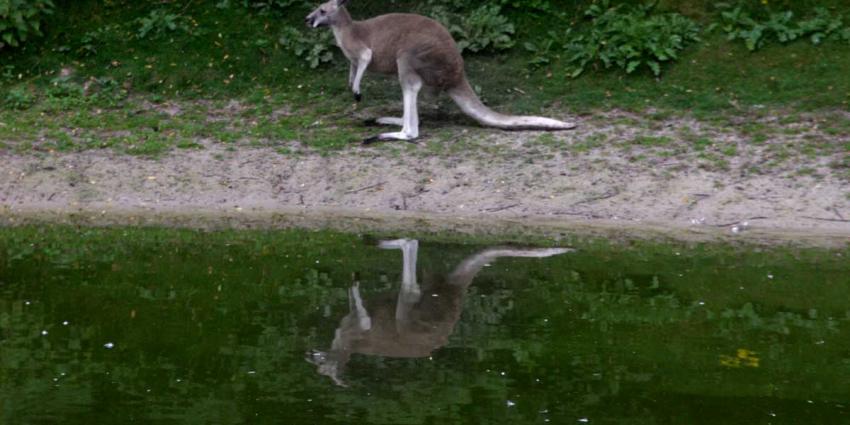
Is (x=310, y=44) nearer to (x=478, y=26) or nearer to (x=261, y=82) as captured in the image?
(x=261, y=82)

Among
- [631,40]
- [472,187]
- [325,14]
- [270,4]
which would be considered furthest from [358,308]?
[270,4]

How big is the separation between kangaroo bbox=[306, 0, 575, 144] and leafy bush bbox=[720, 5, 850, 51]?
2.40 m

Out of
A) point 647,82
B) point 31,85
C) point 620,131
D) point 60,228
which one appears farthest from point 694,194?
point 31,85

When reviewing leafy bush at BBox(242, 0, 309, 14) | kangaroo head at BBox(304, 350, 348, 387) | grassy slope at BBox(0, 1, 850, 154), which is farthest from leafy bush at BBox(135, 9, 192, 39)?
kangaroo head at BBox(304, 350, 348, 387)

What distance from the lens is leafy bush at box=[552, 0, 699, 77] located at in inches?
496

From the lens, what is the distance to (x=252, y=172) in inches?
435

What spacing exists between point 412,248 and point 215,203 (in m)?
2.32

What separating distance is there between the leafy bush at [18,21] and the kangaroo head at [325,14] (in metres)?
3.13

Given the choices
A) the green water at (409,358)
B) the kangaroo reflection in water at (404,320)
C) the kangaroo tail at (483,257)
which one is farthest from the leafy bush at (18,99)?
the kangaroo tail at (483,257)

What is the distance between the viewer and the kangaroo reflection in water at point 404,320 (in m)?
6.39

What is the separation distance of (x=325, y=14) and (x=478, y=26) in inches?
78.0

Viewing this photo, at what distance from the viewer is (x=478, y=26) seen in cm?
1318

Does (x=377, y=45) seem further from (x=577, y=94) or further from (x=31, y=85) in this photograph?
(x=31, y=85)

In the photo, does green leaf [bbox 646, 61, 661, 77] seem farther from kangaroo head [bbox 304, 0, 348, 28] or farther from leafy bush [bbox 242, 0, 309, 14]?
leafy bush [bbox 242, 0, 309, 14]
